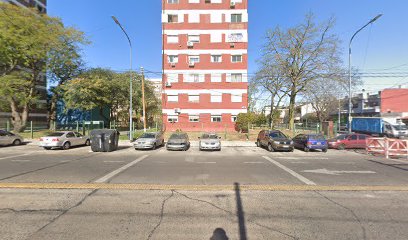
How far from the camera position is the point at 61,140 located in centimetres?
1755

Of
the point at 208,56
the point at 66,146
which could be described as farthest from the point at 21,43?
the point at 208,56

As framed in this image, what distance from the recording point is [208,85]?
3491 cm

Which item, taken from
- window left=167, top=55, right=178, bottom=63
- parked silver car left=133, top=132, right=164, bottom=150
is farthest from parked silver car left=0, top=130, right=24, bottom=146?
window left=167, top=55, right=178, bottom=63

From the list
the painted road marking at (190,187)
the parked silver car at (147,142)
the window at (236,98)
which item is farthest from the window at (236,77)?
the painted road marking at (190,187)

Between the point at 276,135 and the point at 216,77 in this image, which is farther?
the point at 216,77

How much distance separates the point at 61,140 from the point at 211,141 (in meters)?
11.4

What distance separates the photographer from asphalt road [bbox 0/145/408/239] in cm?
423

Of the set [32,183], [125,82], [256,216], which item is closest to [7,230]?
[32,183]

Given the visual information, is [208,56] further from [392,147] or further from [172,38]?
[392,147]

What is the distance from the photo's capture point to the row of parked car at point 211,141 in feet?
56.7

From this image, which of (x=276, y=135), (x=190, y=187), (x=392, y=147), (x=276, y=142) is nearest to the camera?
(x=190, y=187)

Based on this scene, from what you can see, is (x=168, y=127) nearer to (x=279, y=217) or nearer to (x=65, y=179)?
(x=65, y=179)

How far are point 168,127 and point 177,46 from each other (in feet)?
40.4

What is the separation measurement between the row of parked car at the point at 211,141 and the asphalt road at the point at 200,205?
8.10m
